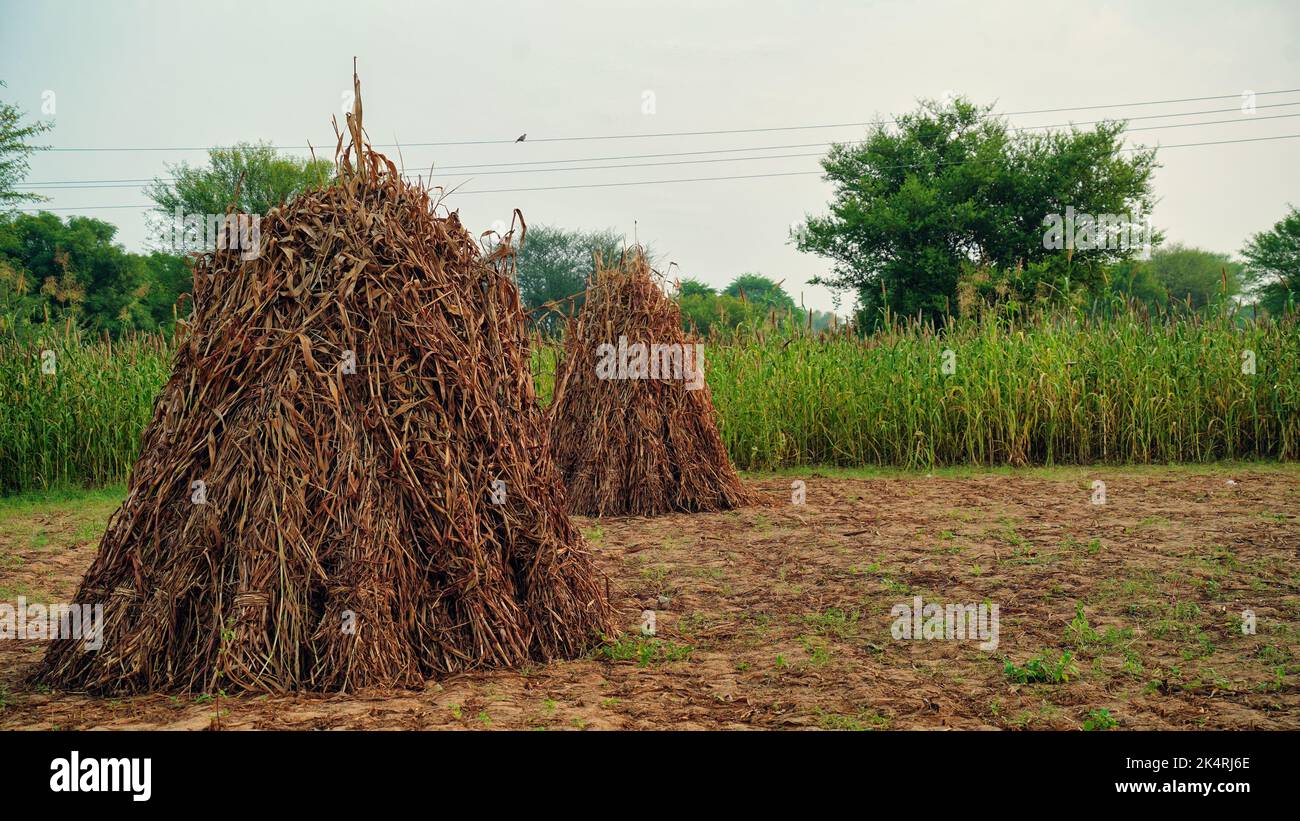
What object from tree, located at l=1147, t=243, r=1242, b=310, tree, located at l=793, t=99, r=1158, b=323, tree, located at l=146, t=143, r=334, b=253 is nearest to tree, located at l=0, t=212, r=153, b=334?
tree, located at l=146, t=143, r=334, b=253

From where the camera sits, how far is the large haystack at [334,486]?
4.00m

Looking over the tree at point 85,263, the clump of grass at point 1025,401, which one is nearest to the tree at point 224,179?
the tree at point 85,263

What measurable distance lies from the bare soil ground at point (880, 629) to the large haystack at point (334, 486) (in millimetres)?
205

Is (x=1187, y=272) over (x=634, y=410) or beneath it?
over

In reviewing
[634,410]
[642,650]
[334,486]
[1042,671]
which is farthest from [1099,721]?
[634,410]

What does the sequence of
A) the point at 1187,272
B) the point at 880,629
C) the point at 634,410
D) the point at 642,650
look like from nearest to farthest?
1. the point at 642,650
2. the point at 880,629
3. the point at 634,410
4. the point at 1187,272

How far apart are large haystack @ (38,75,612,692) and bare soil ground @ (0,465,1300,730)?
20cm

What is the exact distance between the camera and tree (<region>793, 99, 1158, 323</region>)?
3656 centimetres

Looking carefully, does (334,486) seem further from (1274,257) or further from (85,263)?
(1274,257)

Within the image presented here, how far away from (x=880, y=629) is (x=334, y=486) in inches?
119

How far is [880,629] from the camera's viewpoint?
535 centimetres

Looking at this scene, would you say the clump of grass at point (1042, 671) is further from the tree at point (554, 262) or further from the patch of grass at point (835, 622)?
the tree at point (554, 262)

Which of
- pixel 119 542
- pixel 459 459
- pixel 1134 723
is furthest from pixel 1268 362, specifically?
pixel 119 542

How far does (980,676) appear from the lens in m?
4.46
